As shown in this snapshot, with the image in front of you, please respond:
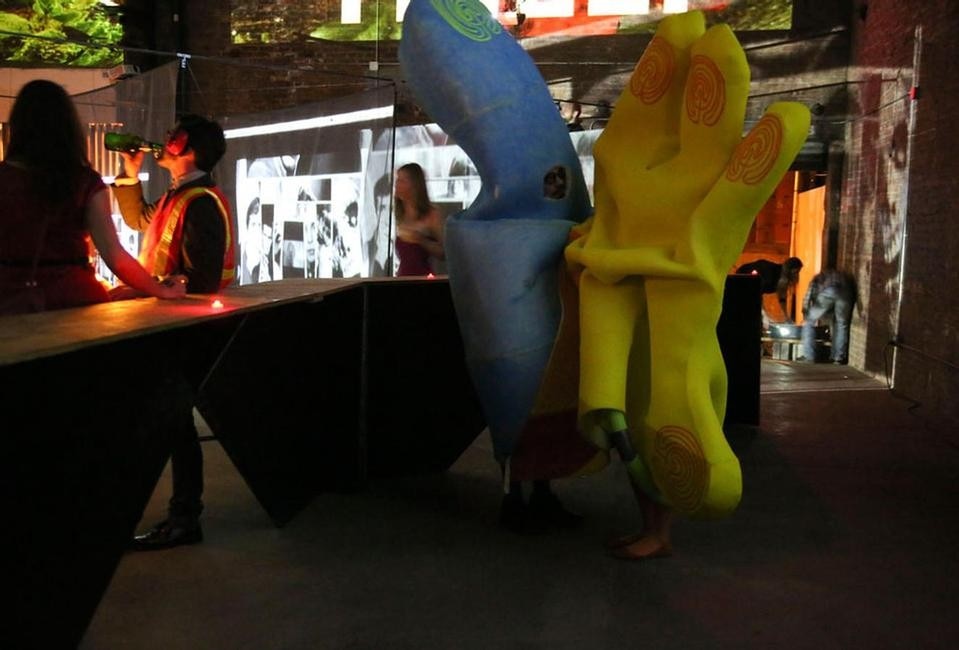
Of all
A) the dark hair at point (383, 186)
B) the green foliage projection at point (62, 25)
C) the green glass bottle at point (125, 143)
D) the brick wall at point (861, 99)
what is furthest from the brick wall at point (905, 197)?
the green foliage projection at point (62, 25)

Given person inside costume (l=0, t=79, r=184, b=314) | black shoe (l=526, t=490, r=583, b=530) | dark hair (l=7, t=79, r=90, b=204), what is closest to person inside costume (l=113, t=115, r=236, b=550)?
person inside costume (l=0, t=79, r=184, b=314)

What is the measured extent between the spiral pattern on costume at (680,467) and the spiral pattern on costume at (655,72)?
119 centimetres

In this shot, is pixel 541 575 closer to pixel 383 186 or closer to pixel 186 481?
pixel 186 481

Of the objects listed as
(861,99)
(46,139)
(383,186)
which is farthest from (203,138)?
(861,99)

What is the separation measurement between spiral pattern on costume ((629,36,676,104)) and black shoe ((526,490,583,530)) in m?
1.72

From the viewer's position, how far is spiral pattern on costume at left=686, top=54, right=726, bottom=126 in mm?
3209

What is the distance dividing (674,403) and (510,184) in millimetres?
1064

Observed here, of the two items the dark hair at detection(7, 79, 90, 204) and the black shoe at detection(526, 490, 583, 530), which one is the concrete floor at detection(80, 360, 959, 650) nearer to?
the black shoe at detection(526, 490, 583, 530)

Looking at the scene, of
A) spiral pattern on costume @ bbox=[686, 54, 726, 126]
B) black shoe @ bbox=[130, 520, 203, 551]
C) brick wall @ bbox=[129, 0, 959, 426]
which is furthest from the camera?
brick wall @ bbox=[129, 0, 959, 426]

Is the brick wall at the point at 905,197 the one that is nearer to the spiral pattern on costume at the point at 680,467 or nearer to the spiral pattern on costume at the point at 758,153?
the spiral pattern on costume at the point at 680,467

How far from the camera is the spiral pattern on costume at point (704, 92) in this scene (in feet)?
10.5

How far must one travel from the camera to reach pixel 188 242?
3.84m

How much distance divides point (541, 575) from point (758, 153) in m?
1.66

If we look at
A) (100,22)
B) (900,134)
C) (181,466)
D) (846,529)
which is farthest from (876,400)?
(100,22)
